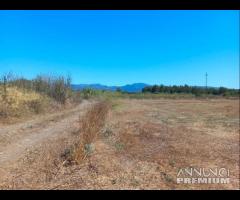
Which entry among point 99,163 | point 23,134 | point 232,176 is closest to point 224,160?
point 232,176

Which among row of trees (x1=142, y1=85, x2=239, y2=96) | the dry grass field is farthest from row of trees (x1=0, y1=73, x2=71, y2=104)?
row of trees (x1=142, y1=85, x2=239, y2=96)

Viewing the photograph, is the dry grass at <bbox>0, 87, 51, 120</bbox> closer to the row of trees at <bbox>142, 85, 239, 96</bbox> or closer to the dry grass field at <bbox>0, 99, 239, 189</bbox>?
the dry grass field at <bbox>0, 99, 239, 189</bbox>

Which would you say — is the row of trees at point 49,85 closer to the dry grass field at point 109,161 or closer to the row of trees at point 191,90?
the dry grass field at point 109,161

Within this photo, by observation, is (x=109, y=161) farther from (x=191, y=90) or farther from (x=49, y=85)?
(x=191, y=90)

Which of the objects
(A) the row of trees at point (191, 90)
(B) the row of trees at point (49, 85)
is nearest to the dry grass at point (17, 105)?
(B) the row of trees at point (49, 85)

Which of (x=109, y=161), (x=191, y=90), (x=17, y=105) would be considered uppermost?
(x=191, y=90)

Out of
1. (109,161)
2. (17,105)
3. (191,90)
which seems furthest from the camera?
(191,90)

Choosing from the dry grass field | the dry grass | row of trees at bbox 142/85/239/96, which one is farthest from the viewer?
row of trees at bbox 142/85/239/96

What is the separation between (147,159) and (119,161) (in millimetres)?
707

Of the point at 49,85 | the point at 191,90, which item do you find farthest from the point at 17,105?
the point at 191,90
